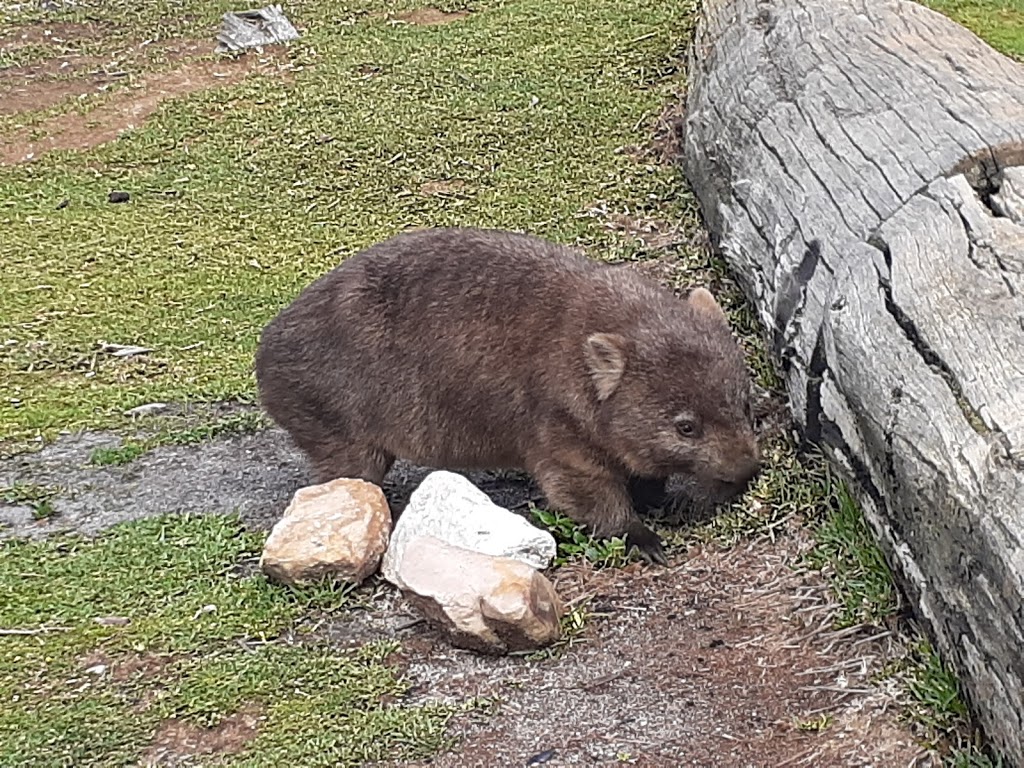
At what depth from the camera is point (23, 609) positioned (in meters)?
5.20

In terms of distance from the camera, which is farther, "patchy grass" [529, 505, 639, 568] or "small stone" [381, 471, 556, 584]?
"patchy grass" [529, 505, 639, 568]

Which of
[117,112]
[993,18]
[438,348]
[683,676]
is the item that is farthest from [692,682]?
[117,112]

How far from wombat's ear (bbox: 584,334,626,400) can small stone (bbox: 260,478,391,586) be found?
0.89 metres

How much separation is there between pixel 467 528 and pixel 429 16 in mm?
8700

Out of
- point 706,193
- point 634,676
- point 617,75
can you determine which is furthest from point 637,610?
point 617,75

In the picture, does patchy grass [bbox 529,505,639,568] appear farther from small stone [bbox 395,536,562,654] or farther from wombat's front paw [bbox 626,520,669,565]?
small stone [bbox 395,536,562,654]

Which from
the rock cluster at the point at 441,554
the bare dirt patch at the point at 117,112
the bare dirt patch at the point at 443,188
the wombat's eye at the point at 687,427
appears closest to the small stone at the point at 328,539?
the rock cluster at the point at 441,554

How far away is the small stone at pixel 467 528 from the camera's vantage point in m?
5.00

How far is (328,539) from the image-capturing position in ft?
16.7

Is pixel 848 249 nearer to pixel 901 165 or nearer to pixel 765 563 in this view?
pixel 901 165

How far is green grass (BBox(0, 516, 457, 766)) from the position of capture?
4.26 meters

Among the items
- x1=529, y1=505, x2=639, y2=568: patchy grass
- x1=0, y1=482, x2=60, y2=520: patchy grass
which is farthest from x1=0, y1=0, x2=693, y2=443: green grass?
x1=529, y1=505, x2=639, y2=568: patchy grass

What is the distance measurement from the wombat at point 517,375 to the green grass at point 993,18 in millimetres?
5492

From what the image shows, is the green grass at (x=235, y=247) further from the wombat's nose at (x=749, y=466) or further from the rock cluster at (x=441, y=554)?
the wombat's nose at (x=749, y=466)
